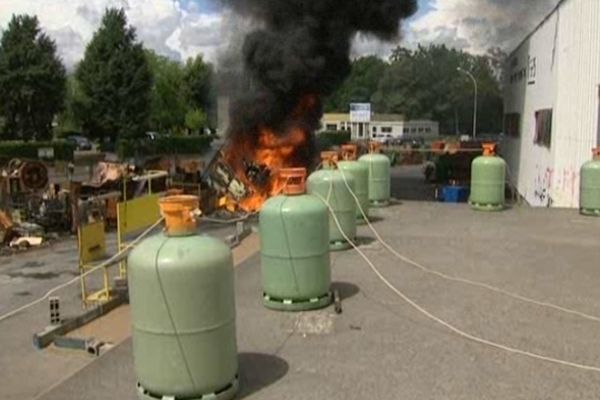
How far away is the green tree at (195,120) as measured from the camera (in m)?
64.0

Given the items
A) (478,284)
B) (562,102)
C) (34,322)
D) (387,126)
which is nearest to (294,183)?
(478,284)

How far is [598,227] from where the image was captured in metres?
12.4

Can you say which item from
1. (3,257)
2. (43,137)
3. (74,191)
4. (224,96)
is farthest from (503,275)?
(43,137)

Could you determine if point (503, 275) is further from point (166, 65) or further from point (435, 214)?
point (166, 65)

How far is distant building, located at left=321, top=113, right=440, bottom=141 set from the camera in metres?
80.4

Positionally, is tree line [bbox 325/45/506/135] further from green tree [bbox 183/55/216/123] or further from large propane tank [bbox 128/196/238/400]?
large propane tank [bbox 128/196/238/400]

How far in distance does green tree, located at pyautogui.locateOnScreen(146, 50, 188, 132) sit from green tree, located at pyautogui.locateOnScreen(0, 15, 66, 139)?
15.4m

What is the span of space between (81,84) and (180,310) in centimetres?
4634

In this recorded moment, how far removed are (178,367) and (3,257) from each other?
33.9 feet

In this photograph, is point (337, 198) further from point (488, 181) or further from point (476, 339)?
point (488, 181)

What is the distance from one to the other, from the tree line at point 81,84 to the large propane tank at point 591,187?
114ft

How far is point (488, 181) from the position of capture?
14219 mm

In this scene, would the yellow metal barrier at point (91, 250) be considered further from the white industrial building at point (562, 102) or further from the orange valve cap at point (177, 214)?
the white industrial building at point (562, 102)

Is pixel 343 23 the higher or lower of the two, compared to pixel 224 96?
higher
